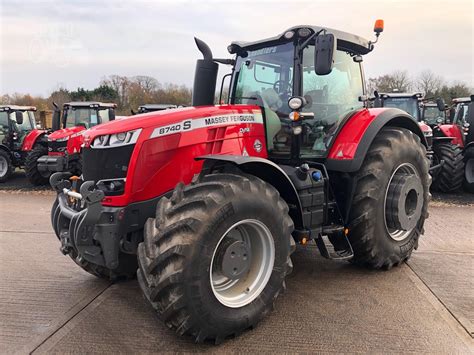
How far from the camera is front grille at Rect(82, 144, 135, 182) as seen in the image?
304cm

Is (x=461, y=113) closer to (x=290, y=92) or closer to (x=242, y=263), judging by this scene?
(x=290, y=92)

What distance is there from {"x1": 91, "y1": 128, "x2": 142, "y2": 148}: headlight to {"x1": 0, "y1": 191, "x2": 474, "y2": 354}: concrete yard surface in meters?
1.38

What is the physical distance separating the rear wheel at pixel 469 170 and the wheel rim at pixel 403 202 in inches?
224

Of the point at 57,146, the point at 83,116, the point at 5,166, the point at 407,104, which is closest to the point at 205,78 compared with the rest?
the point at 57,146

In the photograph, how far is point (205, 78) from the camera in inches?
156

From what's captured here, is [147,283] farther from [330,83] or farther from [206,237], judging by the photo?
[330,83]

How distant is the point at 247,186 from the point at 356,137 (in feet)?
5.24

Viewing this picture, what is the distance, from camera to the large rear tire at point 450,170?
8.64m

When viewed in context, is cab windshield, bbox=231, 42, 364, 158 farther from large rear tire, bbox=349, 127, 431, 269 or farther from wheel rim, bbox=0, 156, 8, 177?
wheel rim, bbox=0, 156, 8, 177

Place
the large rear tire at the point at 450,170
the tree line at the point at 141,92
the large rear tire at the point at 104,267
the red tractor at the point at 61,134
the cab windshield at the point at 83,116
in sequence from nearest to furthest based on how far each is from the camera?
the large rear tire at the point at 104,267, the large rear tire at the point at 450,170, the red tractor at the point at 61,134, the cab windshield at the point at 83,116, the tree line at the point at 141,92

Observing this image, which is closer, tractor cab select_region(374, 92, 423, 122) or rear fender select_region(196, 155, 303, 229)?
rear fender select_region(196, 155, 303, 229)

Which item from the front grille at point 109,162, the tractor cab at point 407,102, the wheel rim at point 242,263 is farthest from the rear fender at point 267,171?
the tractor cab at point 407,102

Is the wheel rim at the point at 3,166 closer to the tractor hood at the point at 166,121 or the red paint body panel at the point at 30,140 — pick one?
the red paint body panel at the point at 30,140

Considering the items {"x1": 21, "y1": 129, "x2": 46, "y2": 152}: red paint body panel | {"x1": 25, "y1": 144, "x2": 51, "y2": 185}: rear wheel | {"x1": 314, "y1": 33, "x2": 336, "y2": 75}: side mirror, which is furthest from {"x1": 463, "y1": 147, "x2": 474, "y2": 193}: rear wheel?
{"x1": 21, "y1": 129, "x2": 46, "y2": 152}: red paint body panel
